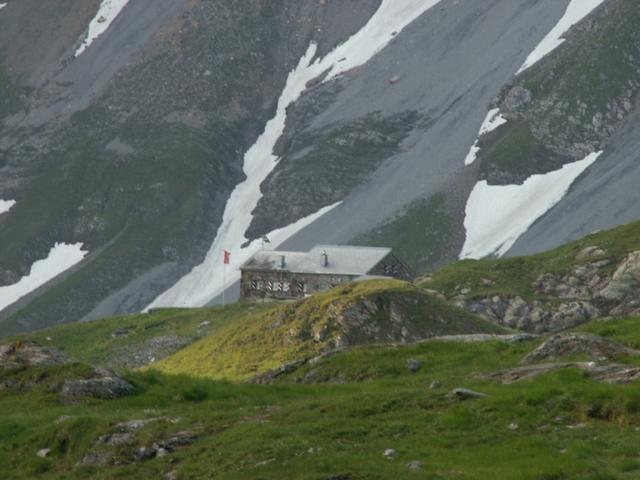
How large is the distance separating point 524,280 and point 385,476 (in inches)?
4015

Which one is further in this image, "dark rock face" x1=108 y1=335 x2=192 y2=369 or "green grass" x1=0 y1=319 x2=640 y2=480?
"dark rock face" x1=108 y1=335 x2=192 y2=369

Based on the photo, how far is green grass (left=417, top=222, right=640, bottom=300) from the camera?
126000 mm

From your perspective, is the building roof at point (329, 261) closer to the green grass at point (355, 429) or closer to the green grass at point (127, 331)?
the green grass at point (127, 331)

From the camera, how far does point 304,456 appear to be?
108ft

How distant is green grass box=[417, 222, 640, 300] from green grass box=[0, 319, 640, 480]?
81459 millimetres

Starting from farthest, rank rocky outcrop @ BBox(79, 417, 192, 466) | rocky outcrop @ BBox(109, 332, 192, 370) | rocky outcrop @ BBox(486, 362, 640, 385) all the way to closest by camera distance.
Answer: rocky outcrop @ BBox(109, 332, 192, 370) → rocky outcrop @ BBox(486, 362, 640, 385) → rocky outcrop @ BBox(79, 417, 192, 466)

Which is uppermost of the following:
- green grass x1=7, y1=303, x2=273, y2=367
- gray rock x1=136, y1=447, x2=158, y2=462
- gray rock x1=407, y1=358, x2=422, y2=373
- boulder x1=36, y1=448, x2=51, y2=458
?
green grass x1=7, y1=303, x2=273, y2=367

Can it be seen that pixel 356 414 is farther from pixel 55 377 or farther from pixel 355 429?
pixel 55 377

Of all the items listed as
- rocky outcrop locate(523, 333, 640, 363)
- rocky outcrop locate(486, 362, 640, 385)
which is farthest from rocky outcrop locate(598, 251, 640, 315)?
rocky outcrop locate(486, 362, 640, 385)

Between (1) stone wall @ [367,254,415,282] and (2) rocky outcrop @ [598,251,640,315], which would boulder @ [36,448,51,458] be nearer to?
(2) rocky outcrop @ [598,251,640,315]

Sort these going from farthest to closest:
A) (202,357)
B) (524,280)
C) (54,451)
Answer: (524,280) < (202,357) < (54,451)

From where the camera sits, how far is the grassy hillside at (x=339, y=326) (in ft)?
288

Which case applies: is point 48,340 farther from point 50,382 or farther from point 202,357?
point 50,382

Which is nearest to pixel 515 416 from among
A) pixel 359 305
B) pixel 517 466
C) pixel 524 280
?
pixel 517 466
